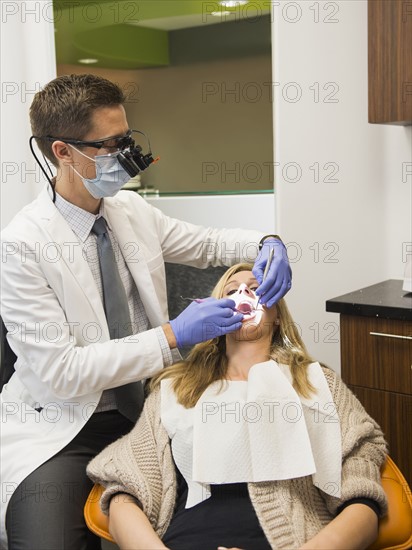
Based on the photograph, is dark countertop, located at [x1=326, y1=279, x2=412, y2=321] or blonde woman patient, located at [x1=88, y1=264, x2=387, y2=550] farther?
dark countertop, located at [x1=326, y1=279, x2=412, y2=321]

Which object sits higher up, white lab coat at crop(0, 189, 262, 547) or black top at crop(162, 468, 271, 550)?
white lab coat at crop(0, 189, 262, 547)

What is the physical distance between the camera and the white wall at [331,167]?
2420 mm

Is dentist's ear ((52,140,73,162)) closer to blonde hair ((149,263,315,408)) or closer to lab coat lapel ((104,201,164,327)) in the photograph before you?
lab coat lapel ((104,201,164,327))

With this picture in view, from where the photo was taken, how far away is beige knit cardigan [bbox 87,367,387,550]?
1480 mm

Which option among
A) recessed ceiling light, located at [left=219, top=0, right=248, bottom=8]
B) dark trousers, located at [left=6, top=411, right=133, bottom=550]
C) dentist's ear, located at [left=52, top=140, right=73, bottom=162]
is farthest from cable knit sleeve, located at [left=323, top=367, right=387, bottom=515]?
recessed ceiling light, located at [left=219, top=0, right=248, bottom=8]

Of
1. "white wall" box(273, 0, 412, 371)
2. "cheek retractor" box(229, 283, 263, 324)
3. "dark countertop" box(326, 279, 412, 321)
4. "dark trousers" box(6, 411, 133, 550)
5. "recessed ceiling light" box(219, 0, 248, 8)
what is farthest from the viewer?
"recessed ceiling light" box(219, 0, 248, 8)

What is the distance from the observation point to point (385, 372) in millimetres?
2066

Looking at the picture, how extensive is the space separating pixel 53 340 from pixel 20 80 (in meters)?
1.62

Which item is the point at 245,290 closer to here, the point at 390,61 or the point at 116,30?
the point at 390,61

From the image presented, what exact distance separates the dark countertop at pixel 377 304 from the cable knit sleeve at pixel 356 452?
0.38 m

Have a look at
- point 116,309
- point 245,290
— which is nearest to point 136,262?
point 116,309

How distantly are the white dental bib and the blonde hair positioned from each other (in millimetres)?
21

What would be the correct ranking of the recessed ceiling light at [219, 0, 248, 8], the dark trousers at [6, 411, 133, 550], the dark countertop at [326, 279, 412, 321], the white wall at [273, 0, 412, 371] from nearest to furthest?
the dark trousers at [6, 411, 133, 550]
the dark countertop at [326, 279, 412, 321]
the white wall at [273, 0, 412, 371]
the recessed ceiling light at [219, 0, 248, 8]

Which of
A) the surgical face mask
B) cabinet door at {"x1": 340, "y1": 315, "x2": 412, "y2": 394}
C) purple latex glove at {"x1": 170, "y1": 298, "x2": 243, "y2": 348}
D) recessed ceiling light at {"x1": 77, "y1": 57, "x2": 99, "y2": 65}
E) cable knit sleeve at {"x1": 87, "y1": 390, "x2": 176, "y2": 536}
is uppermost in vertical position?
recessed ceiling light at {"x1": 77, "y1": 57, "x2": 99, "y2": 65}
